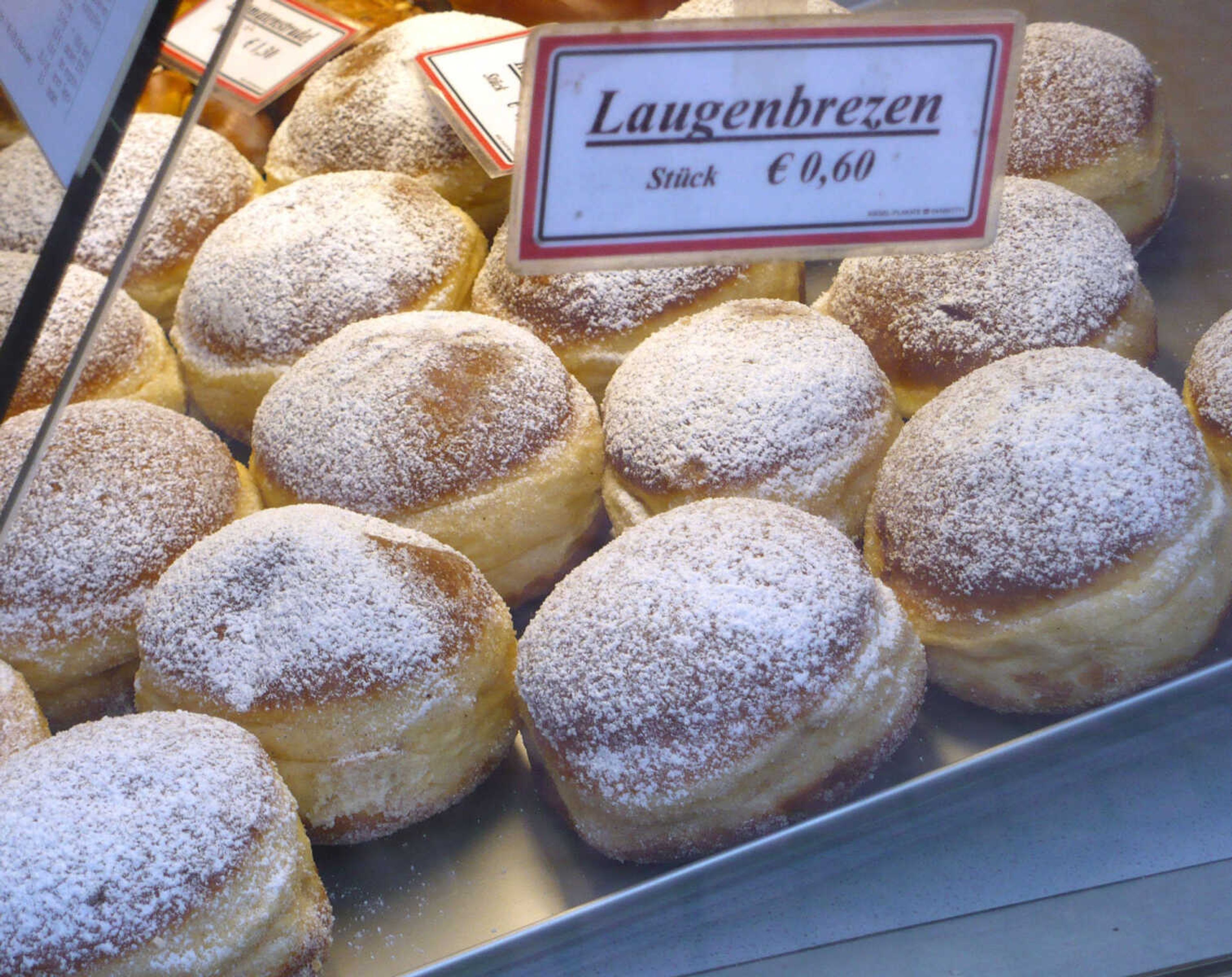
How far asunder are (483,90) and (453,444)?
620 millimetres

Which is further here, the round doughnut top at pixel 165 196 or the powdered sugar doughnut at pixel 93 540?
the round doughnut top at pixel 165 196

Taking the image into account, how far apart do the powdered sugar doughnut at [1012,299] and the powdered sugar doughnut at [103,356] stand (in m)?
1.01

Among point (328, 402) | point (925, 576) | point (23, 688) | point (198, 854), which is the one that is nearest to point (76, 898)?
point (198, 854)

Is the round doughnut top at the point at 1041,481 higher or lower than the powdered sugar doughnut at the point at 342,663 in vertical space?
higher

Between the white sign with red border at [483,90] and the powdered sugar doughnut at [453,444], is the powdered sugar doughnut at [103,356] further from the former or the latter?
the white sign with red border at [483,90]

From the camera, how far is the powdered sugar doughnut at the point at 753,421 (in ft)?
4.69

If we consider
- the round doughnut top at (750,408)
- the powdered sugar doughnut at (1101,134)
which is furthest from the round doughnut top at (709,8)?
the round doughnut top at (750,408)

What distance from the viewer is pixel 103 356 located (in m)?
1.75

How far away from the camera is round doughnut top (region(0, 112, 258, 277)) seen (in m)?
1.88

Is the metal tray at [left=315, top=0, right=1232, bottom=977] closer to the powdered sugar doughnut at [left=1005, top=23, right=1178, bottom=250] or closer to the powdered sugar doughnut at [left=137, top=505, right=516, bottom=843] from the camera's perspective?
the powdered sugar doughnut at [left=137, top=505, right=516, bottom=843]

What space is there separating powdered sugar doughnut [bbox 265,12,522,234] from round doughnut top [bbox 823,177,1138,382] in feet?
2.45

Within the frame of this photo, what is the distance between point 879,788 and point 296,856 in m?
0.57

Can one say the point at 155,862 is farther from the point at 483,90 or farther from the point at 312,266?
the point at 483,90

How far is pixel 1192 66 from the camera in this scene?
195 centimetres
